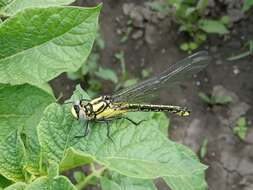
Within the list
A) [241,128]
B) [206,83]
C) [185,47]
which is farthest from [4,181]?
[185,47]

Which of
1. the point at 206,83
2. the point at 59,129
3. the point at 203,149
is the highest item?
the point at 206,83

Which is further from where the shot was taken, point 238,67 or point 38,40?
point 238,67

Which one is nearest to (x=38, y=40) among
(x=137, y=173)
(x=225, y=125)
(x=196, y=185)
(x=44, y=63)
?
(x=44, y=63)

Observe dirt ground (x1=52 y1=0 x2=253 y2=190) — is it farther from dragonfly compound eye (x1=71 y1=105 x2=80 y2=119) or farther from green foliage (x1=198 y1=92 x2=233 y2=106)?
dragonfly compound eye (x1=71 y1=105 x2=80 y2=119)

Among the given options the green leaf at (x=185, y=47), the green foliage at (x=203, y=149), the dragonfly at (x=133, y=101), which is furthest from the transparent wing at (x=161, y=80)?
the green leaf at (x=185, y=47)

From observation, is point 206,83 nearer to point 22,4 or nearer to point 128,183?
point 128,183

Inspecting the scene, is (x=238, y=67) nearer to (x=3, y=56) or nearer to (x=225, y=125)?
(x=225, y=125)
